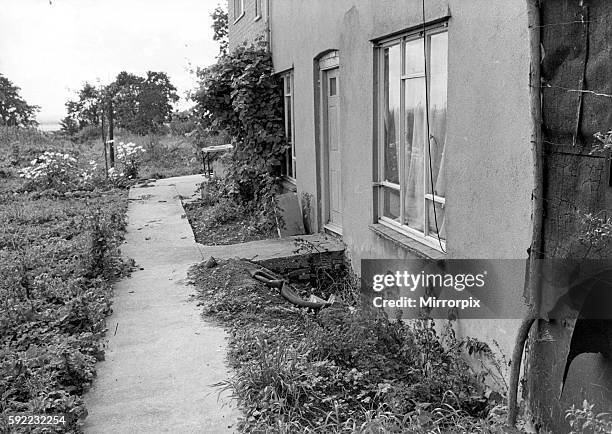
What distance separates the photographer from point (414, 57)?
583 cm

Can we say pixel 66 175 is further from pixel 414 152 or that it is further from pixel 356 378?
pixel 356 378

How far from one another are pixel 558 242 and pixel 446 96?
1.99 metres

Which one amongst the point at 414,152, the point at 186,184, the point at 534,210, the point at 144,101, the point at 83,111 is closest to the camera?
the point at 534,210

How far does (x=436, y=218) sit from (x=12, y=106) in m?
46.6

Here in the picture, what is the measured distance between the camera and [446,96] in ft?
17.1

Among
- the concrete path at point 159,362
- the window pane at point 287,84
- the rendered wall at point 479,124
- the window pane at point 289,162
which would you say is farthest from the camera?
the window pane at point 289,162

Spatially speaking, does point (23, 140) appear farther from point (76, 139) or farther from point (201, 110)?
point (201, 110)

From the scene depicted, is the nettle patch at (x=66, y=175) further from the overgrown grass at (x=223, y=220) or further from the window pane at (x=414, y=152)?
the window pane at (x=414, y=152)

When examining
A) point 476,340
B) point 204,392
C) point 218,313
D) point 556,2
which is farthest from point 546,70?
point 218,313

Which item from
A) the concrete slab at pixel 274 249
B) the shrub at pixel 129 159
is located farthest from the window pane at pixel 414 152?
the shrub at pixel 129 159

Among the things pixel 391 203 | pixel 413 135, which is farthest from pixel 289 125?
pixel 413 135

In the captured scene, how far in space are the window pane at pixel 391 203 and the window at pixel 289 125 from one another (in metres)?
4.13

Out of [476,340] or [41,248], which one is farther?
[41,248]

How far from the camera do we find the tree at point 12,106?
143 feet
